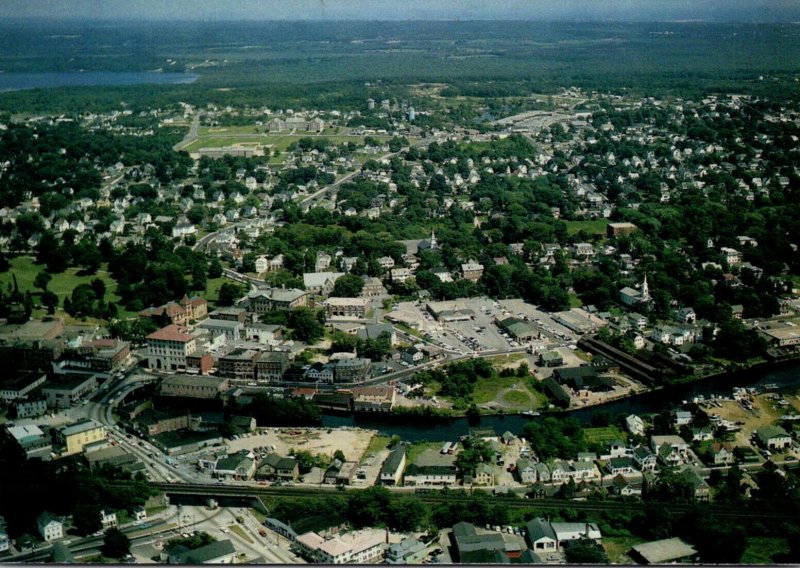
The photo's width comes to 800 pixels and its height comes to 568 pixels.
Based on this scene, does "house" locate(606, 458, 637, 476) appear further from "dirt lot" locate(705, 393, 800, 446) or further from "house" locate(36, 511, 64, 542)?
"house" locate(36, 511, 64, 542)

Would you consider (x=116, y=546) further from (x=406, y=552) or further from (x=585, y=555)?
(x=585, y=555)

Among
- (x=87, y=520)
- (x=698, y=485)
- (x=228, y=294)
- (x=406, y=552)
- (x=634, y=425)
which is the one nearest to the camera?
(x=406, y=552)

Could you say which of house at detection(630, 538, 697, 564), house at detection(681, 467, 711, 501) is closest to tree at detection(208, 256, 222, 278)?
house at detection(681, 467, 711, 501)

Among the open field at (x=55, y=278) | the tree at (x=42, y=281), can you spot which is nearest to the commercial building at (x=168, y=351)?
the open field at (x=55, y=278)

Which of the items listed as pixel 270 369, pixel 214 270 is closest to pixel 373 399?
pixel 270 369

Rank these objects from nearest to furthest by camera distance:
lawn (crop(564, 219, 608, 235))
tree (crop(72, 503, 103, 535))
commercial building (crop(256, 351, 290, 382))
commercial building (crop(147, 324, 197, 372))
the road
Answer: tree (crop(72, 503, 103, 535)) → commercial building (crop(256, 351, 290, 382)) → commercial building (crop(147, 324, 197, 372)) → lawn (crop(564, 219, 608, 235)) → the road

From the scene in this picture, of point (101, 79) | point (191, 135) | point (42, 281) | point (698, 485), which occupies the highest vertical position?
point (101, 79)
